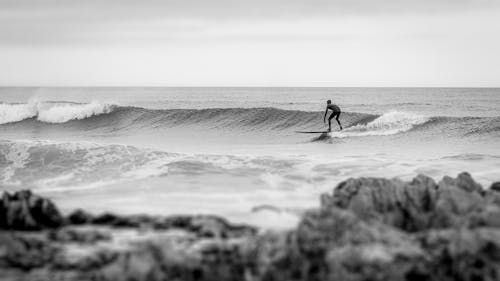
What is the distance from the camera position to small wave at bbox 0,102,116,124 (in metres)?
29.7

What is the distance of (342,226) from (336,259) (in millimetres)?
542

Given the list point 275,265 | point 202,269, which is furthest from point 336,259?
point 202,269

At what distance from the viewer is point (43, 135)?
25000 mm

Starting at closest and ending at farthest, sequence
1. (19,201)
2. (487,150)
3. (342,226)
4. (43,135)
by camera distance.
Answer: (342,226) → (19,201) → (487,150) → (43,135)

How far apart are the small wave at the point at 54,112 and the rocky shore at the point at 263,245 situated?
24.9 m

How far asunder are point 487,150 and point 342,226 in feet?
37.5

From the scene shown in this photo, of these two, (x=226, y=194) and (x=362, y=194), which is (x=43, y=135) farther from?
(x=362, y=194)

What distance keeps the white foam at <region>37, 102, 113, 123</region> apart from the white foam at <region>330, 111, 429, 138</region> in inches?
607

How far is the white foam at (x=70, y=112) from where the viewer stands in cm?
2967

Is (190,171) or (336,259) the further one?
(190,171)

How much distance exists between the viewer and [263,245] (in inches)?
188

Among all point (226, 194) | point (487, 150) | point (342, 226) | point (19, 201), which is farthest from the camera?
point (487, 150)

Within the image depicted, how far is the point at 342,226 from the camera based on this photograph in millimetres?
4953

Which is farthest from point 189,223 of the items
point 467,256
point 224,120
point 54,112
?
point 54,112
